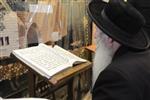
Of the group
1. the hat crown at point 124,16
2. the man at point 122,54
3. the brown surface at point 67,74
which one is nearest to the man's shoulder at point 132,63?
the man at point 122,54

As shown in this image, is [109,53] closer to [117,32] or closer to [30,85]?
[117,32]

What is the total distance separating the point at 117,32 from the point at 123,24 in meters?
0.05

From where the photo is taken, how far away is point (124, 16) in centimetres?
124

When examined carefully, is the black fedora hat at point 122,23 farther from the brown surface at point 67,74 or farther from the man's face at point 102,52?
the brown surface at point 67,74

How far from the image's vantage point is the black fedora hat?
4.07 ft

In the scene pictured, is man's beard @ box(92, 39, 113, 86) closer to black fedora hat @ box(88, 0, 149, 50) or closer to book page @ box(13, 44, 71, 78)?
black fedora hat @ box(88, 0, 149, 50)

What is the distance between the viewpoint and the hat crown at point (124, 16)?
1.24m

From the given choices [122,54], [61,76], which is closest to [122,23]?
[122,54]

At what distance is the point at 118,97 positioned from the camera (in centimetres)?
114

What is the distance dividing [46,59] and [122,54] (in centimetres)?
75

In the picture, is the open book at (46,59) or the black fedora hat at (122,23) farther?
the open book at (46,59)

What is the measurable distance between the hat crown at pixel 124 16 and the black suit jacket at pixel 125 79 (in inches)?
4.7

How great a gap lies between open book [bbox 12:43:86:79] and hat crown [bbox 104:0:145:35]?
25.7 inches

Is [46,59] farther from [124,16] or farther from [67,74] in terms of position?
[124,16]
